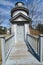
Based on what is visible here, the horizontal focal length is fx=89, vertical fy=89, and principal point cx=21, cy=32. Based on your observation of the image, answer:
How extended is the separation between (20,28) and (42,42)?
743 centimetres

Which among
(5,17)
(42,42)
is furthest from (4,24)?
(42,42)

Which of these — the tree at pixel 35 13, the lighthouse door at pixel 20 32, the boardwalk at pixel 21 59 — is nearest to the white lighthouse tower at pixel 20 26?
the lighthouse door at pixel 20 32

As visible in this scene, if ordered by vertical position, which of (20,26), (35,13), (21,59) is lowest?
(21,59)

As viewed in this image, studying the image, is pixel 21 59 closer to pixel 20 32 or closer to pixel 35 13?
pixel 20 32

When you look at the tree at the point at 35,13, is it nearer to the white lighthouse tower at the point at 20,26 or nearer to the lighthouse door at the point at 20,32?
the white lighthouse tower at the point at 20,26

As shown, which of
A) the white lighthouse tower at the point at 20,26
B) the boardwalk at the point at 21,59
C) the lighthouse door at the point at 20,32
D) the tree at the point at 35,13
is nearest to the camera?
the boardwalk at the point at 21,59

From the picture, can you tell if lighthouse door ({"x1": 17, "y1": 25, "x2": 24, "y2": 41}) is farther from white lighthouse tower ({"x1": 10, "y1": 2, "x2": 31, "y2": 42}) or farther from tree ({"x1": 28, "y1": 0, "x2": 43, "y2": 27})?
tree ({"x1": 28, "y1": 0, "x2": 43, "y2": 27})

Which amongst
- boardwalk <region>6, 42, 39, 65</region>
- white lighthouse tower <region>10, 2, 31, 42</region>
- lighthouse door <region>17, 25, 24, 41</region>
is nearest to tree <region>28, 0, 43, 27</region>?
white lighthouse tower <region>10, 2, 31, 42</region>

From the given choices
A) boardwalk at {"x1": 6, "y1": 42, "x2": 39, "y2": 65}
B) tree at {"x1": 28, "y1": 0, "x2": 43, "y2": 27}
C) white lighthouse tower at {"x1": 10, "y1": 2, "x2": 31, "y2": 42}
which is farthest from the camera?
tree at {"x1": 28, "y1": 0, "x2": 43, "y2": 27}

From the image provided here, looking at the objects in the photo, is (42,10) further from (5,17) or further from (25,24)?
(25,24)

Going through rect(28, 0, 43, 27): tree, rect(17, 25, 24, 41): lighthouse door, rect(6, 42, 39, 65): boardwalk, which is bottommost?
rect(6, 42, 39, 65): boardwalk

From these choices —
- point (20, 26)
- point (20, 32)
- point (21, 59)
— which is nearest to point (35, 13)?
point (20, 26)

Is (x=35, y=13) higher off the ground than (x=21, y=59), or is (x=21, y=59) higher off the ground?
(x=35, y=13)

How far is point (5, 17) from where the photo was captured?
3416cm
